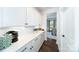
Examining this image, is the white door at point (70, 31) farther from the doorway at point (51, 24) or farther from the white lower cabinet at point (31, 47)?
the white lower cabinet at point (31, 47)

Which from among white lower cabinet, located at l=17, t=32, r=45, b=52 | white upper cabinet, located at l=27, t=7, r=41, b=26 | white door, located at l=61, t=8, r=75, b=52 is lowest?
white lower cabinet, located at l=17, t=32, r=45, b=52

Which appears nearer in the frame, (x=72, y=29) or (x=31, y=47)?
(x=72, y=29)

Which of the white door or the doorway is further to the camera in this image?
the doorway

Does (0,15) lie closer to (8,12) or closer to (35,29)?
(8,12)

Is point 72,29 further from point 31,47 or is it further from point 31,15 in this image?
point 31,15

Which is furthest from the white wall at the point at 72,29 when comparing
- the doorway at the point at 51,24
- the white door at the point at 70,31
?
the doorway at the point at 51,24

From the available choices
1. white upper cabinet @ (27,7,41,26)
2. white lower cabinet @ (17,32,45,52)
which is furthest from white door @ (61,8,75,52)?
white upper cabinet @ (27,7,41,26)

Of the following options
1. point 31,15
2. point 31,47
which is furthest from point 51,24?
point 31,15

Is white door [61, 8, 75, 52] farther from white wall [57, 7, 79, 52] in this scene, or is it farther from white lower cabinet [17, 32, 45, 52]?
white lower cabinet [17, 32, 45, 52]

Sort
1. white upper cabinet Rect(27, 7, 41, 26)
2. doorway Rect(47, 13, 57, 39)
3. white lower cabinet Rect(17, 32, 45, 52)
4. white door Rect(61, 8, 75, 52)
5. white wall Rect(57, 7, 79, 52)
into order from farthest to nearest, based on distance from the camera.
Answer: white upper cabinet Rect(27, 7, 41, 26) < doorway Rect(47, 13, 57, 39) < white lower cabinet Rect(17, 32, 45, 52) < white door Rect(61, 8, 75, 52) < white wall Rect(57, 7, 79, 52)

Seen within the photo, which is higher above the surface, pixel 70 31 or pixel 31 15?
pixel 31 15
